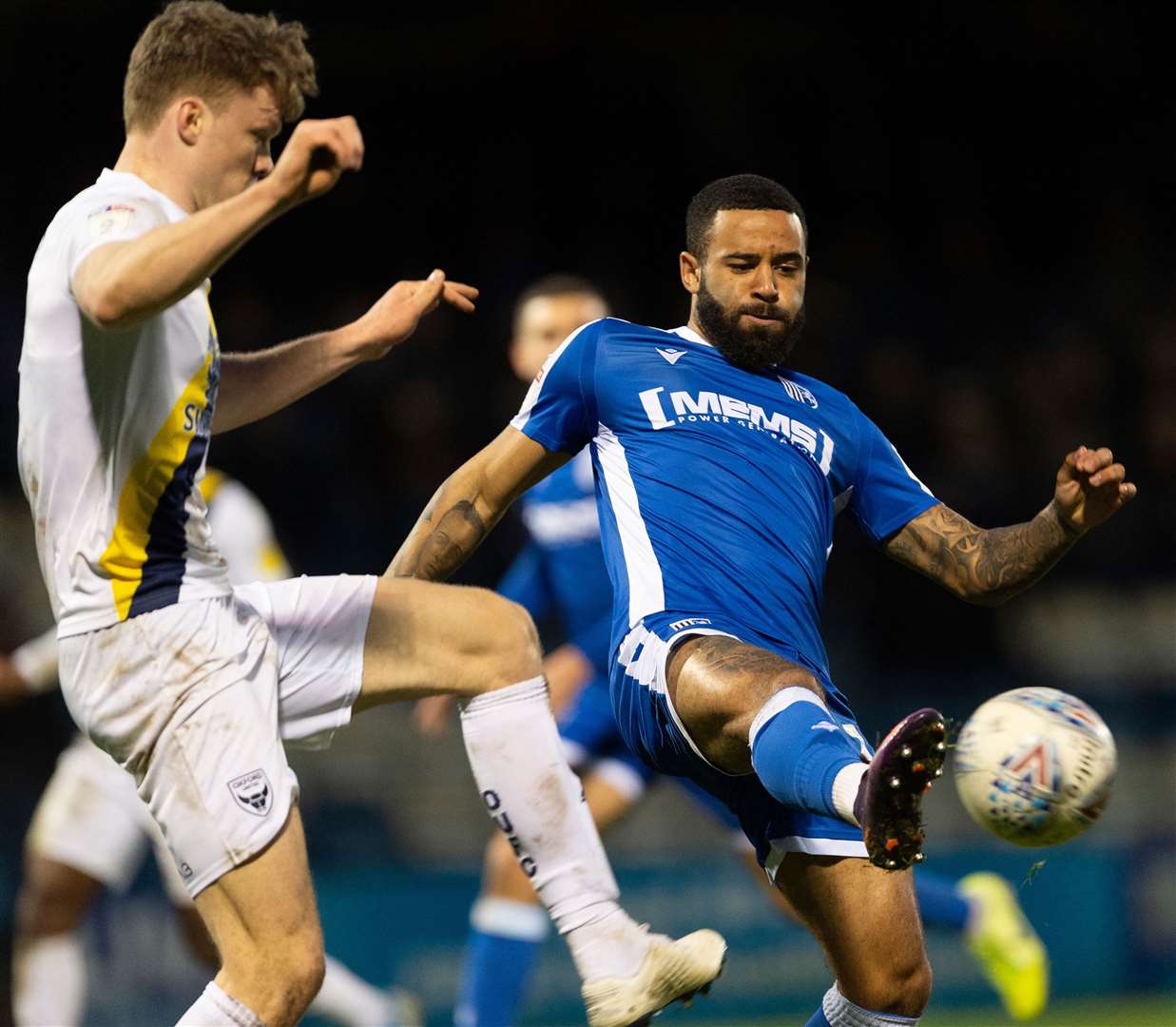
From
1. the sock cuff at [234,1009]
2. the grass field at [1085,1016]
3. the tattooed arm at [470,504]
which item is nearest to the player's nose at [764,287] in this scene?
the tattooed arm at [470,504]

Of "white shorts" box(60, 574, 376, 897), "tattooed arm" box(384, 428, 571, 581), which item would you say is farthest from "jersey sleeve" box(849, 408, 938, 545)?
"white shorts" box(60, 574, 376, 897)

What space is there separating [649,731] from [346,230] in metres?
9.39

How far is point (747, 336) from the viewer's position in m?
4.71

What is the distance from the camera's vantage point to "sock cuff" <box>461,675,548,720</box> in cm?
408

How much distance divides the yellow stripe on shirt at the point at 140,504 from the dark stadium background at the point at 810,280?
4907mm

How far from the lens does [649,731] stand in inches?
171

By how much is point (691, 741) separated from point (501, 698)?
45 cm

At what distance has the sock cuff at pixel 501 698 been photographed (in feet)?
13.4

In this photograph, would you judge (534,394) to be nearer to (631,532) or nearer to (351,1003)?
(631,532)

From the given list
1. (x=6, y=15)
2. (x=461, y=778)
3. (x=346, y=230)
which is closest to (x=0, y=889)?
(x=461, y=778)

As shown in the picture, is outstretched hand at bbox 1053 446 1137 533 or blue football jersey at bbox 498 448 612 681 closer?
outstretched hand at bbox 1053 446 1137 533

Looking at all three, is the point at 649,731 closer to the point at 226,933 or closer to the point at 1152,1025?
the point at 226,933

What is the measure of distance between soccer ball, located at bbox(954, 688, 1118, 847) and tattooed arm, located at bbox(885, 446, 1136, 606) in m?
0.52

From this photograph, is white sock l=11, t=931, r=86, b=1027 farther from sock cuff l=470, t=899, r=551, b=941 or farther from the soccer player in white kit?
the soccer player in white kit
